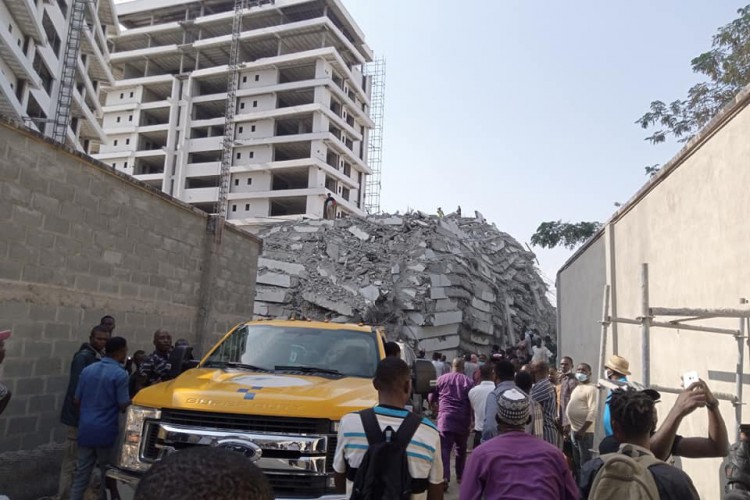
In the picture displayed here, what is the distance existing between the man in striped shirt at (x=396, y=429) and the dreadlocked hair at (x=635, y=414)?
92cm

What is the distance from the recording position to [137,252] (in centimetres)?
895

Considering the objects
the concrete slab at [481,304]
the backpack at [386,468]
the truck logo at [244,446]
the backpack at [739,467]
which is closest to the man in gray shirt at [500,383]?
the backpack at [739,467]

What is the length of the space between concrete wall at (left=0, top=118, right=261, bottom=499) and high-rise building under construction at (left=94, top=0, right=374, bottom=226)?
153 feet

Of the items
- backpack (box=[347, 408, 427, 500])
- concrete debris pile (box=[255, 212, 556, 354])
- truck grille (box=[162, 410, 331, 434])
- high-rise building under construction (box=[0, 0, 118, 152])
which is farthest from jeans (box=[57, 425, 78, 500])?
high-rise building under construction (box=[0, 0, 118, 152])

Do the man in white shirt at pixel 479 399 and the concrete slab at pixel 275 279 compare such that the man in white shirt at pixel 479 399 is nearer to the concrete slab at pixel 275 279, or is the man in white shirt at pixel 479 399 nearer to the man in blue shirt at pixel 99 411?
the man in blue shirt at pixel 99 411

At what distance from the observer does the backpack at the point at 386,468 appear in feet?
9.80

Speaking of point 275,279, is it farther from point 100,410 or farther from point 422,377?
point 422,377

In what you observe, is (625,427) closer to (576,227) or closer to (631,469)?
(631,469)

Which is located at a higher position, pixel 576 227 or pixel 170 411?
pixel 576 227

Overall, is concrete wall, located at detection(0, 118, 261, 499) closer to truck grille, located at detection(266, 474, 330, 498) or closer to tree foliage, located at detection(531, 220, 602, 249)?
truck grille, located at detection(266, 474, 330, 498)

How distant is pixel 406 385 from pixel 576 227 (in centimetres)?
2463

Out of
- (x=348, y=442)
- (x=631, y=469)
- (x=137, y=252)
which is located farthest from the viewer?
(x=137, y=252)

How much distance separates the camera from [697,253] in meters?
5.77

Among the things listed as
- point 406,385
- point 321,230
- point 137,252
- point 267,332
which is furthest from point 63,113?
point 406,385
